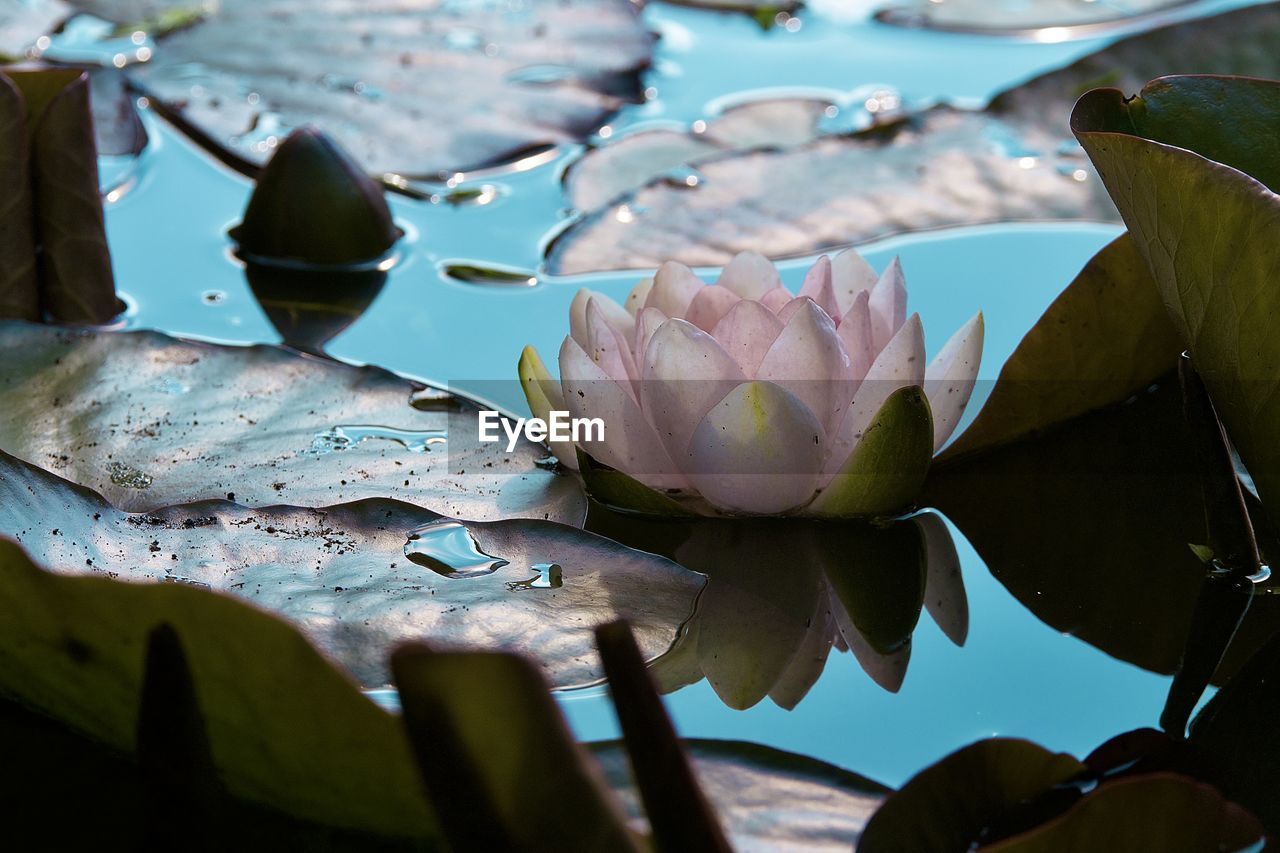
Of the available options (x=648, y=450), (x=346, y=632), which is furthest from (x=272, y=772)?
(x=648, y=450)

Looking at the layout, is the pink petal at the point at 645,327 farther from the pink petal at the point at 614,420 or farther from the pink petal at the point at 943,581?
the pink petal at the point at 943,581

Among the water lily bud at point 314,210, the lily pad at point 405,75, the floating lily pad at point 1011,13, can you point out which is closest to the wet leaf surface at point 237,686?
the water lily bud at point 314,210

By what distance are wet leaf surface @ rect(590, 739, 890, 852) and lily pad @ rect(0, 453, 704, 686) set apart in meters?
0.10

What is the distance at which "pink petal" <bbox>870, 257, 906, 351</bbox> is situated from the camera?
1.02 m

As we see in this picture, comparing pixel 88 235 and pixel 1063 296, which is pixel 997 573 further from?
pixel 88 235

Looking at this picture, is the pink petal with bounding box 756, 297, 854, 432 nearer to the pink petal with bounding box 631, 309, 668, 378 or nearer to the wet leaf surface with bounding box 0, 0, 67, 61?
the pink petal with bounding box 631, 309, 668, 378

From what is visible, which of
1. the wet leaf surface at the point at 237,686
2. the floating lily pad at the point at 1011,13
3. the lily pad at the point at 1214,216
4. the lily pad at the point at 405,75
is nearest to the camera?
the wet leaf surface at the point at 237,686

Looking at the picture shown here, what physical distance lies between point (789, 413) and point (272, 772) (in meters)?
0.44

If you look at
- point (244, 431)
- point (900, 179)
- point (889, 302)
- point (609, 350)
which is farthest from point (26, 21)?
point (889, 302)

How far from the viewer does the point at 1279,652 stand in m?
0.87

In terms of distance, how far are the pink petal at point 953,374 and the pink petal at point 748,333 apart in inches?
5.8

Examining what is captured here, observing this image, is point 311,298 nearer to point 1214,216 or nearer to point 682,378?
point 682,378

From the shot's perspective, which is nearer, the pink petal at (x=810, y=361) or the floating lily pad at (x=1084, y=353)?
the pink petal at (x=810, y=361)

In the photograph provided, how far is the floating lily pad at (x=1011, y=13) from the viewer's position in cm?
223
